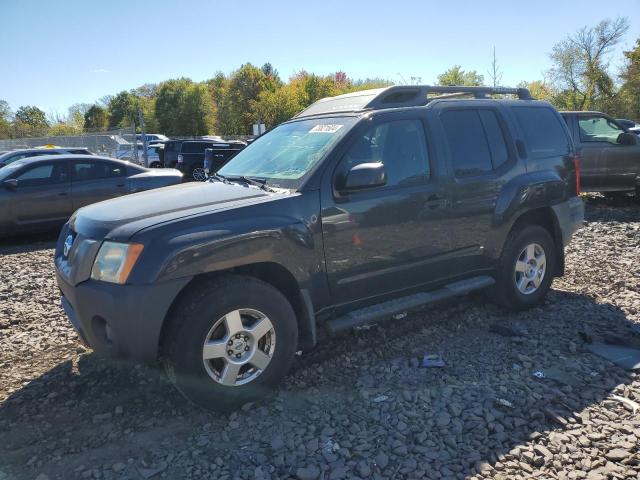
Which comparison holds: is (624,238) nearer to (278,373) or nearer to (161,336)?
(278,373)

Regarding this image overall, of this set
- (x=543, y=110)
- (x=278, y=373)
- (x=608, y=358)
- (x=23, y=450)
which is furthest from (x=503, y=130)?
(x=23, y=450)

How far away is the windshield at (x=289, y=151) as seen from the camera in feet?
11.8

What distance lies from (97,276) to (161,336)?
53 centimetres

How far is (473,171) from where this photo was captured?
14.0 feet

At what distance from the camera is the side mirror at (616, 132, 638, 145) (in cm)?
947

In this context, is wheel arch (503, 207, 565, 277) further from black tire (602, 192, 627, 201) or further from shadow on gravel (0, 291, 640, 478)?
black tire (602, 192, 627, 201)

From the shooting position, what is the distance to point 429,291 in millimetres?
4176

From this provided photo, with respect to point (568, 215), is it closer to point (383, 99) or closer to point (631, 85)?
point (383, 99)

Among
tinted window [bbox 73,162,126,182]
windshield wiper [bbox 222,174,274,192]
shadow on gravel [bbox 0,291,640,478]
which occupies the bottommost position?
shadow on gravel [bbox 0,291,640,478]

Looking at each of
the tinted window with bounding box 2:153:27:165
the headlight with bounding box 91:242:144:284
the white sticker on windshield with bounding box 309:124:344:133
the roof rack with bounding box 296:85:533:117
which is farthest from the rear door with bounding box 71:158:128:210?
the headlight with bounding box 91:242:144:284

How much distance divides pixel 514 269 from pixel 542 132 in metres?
1.43

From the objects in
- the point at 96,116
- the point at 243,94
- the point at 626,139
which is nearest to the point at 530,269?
the point at 626,139

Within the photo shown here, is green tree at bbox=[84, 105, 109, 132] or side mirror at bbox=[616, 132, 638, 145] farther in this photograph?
green tree at bbox=[84, 105, 109, 132]

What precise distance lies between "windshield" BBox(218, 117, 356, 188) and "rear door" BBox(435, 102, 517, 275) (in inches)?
40.2
